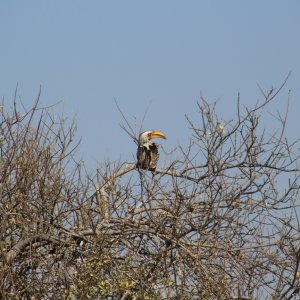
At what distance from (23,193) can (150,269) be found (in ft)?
6.15

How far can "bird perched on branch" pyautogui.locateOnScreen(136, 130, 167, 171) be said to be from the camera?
41.0 feet

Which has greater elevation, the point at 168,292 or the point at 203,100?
the point at 203,100

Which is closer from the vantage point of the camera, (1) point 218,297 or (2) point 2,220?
(1) point 218,297

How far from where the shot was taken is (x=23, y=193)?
11445 millimetres

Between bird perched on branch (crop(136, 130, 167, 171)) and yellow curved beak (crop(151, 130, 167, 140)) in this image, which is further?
yellow curved beak (crop(151, 130, 167, 140))

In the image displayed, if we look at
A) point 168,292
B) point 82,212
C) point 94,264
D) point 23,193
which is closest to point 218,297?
point 168,292

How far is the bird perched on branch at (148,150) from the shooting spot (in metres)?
12.5

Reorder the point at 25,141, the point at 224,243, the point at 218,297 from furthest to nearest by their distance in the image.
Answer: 1. the point at 25,141
2. the point at 224,243
3. the point at 218,297

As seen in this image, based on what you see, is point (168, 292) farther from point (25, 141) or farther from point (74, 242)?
point (25, 141)

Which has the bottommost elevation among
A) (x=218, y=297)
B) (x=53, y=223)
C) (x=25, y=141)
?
(x=218, y=297)

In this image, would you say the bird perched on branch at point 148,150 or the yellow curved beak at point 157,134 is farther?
the yellow curved beak at point 157,134

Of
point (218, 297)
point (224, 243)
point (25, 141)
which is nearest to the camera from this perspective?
point (218, 297)

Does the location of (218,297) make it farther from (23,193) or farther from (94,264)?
(23,193)

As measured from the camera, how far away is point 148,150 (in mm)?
13297
